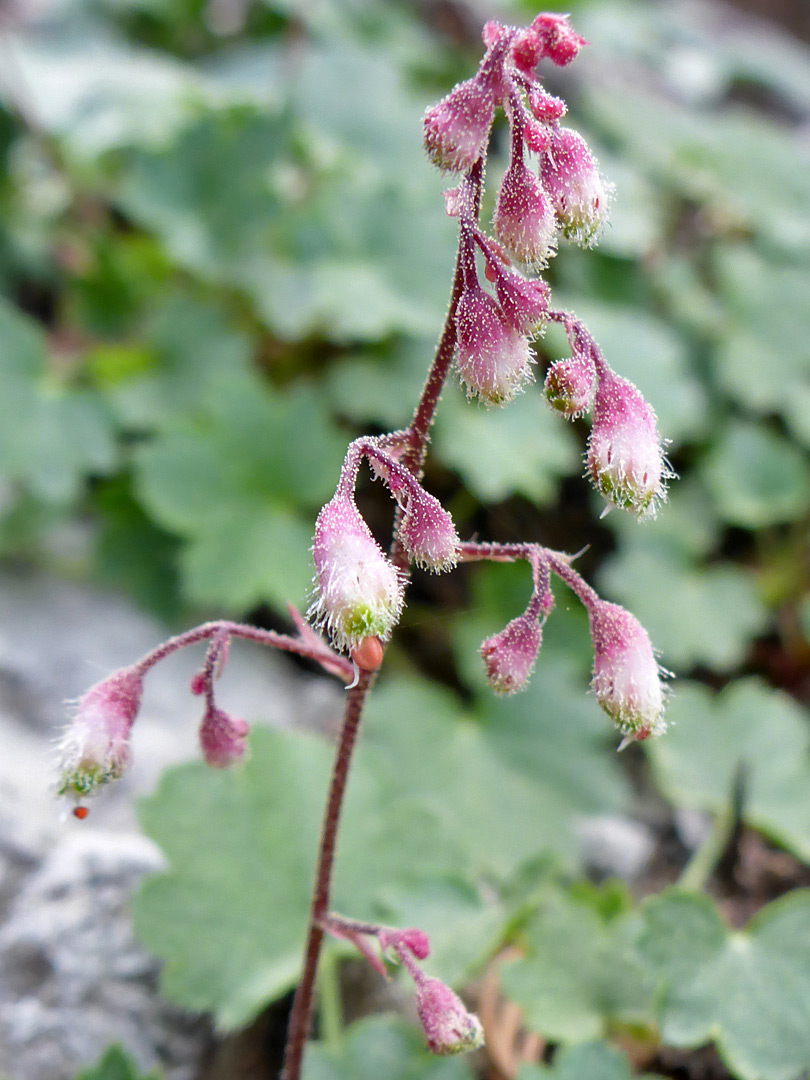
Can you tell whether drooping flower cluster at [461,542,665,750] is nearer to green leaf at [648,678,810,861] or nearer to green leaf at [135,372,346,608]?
green leaf at [648,678,810,861]

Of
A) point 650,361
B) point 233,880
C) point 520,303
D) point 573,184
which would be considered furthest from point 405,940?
point 650,361

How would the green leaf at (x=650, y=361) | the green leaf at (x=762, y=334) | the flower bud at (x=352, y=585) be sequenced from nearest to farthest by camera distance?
the flower bud at (x=352, y=585) → the green leaf at (x=650, y=361) → the green leaf at (x=762, y=334)

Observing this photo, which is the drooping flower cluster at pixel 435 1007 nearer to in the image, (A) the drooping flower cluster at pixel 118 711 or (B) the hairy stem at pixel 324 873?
(B) the hairy stem at pixel 324 873

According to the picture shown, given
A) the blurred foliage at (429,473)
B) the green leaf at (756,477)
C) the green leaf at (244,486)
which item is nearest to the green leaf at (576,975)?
the blurred foliage at (429,473)

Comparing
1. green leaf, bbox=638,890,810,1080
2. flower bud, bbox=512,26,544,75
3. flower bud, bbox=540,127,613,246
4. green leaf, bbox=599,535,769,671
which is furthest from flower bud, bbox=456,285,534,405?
green leaf, bbox=599,535,769,671

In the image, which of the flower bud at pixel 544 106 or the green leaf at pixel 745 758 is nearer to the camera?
the flower bud at pixel 544 106

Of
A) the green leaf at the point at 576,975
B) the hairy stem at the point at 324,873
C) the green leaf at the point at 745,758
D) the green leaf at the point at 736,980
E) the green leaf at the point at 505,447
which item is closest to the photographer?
the hairy stem at the point at 324,873

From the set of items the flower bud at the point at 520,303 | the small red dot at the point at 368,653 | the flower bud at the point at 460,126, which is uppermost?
the flower bud at the point at 460,126

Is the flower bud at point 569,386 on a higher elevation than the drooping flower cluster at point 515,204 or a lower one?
lower
